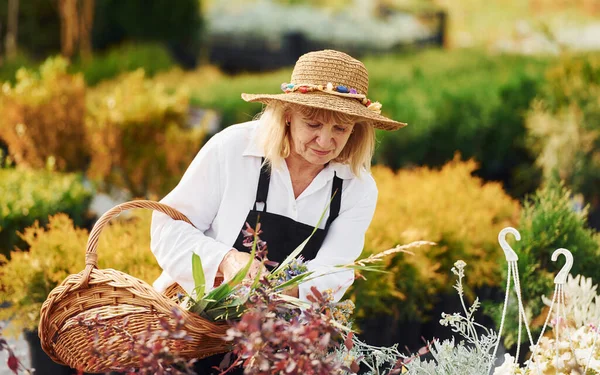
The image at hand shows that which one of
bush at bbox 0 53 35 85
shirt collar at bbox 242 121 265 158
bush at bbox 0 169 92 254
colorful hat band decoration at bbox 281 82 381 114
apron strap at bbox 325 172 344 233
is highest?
colorful hat band decoration at bbox 281 82 381 114

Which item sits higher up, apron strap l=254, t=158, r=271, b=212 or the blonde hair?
the blonde hair

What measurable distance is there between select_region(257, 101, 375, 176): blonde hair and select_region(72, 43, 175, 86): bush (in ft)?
23.3

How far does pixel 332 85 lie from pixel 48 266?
1.66 metres

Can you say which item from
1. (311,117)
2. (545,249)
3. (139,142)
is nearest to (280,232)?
(311,117)

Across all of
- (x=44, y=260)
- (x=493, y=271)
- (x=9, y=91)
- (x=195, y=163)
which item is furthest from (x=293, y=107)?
(x=9, y=91)

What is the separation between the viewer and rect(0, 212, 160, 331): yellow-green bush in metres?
3.44

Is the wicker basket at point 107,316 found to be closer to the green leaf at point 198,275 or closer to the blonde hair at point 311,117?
the green leaf at point 198,275

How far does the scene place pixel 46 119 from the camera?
6.02 metres

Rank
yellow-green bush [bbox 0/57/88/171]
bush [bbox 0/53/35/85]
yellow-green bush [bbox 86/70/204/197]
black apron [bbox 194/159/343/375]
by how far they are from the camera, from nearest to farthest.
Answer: black apron [bbox 194/159/343/375], yellow-green bush [bbox 86/70/204/197], yellow-green bush [bbox 0/57/88/171], bush [bbox 0/53/35/85]

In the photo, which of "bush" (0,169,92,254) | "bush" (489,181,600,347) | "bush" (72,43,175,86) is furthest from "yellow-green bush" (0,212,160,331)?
"bush" (72,43,175,86)

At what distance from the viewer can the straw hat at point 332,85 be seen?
2.54 metres

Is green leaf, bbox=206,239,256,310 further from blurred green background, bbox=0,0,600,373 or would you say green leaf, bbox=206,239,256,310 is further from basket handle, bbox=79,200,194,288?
blurred green background, bbox=0,0,600,373

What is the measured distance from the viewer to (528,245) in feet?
12.0

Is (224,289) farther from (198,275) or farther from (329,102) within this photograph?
(329,102)
